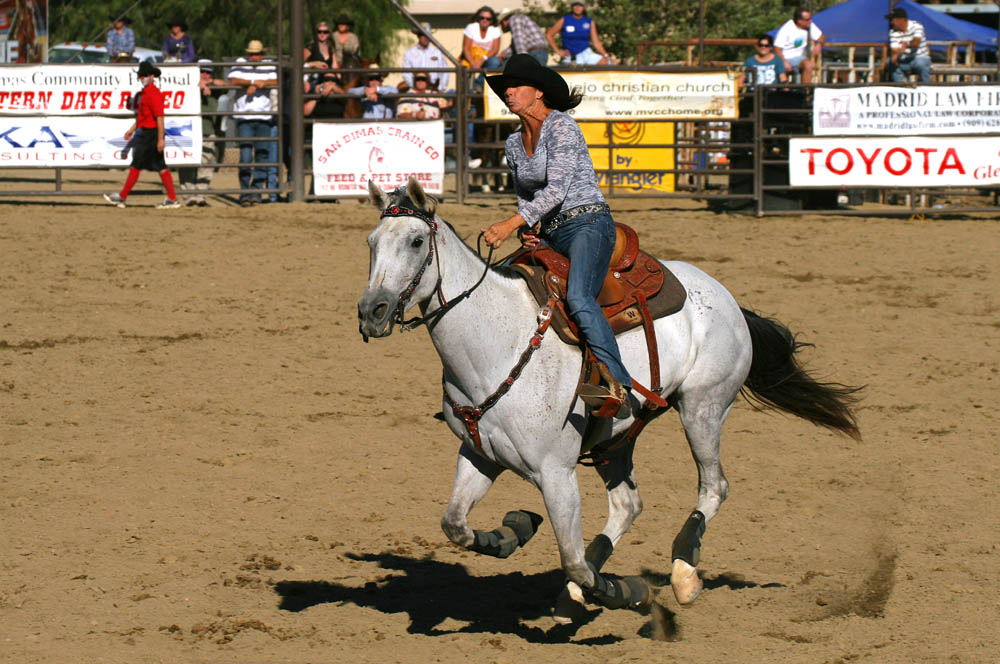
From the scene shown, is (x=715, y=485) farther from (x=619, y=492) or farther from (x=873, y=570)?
(x=873, y=570)

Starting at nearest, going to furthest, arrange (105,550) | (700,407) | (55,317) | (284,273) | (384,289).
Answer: (384,289) < (700,407) < (105,550) < (55,317) < (284,273)

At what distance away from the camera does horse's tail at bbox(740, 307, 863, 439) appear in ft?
21.3

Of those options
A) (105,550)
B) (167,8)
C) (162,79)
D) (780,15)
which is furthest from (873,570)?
(167,8)

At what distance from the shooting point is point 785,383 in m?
6.61

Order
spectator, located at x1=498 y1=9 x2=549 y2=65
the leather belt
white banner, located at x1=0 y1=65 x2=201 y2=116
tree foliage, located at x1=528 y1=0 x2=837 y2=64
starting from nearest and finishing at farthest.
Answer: the leather belt, white banner, located at x1=0 y1=65 x2=201 y2=116, spectator, located at x1=498 y1=9 x2=549 y2=65, tree foliage, located at x1=528 y1=0 x2=837 y2=64

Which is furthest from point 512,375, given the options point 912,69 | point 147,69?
point 912,69

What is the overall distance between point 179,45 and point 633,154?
20.3 feet

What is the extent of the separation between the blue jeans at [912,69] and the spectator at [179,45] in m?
9.12

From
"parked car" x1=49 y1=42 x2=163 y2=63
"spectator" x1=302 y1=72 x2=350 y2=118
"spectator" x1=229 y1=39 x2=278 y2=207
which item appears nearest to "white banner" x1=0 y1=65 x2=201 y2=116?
"spectator" x1=229 y1=39 x2=278 y2=207

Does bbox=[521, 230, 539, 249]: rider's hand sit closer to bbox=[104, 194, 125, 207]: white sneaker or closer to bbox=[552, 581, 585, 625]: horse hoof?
bbox=[552, 581, 585, 625]: horse hoof

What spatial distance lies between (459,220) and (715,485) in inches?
365

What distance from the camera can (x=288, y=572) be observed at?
6.28 meters

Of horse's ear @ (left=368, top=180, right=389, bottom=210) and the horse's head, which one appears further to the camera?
horse's ear @ (left=368, top=180, right=389, bottom=210)

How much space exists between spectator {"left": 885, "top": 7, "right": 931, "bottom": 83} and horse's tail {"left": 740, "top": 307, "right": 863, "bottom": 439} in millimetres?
11218
